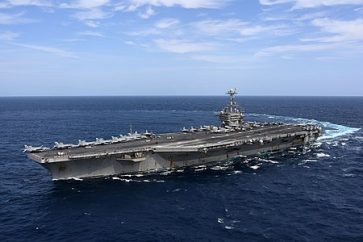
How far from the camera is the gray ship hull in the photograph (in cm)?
4510

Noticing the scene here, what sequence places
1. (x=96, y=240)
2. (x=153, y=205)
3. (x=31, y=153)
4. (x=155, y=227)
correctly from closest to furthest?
(x=96, y=240) → (x=155, y=227) → (x=153, y=205) → (x=31, y=153)

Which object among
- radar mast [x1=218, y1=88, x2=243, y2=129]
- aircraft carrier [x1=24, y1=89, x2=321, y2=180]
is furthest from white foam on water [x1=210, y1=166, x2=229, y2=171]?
radar mast [x1=218, y1=88, x2=243, y2=129]

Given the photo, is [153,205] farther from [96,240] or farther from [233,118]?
[233,118]

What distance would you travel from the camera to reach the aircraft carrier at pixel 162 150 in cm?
4569

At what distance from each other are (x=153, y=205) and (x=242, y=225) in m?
9.37

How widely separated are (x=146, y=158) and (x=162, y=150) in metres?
2.27

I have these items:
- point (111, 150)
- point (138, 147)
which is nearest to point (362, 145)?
point (138, 147)

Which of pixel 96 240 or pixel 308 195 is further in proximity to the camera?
pixel 308 195

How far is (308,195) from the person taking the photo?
41531 mm

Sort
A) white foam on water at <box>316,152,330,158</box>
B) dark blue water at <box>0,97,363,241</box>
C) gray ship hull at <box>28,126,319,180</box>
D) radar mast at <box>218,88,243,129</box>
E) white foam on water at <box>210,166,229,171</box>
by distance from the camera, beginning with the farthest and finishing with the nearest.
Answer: radar mast at <box>218,88,243,129</box>, white foam on water at <box>316,152,330,158</box>, white foam on water at <box>210,166,229,171</box>, gray ship hull at <box>28,126,319,180</box>, dark blue water at <box>0,97,363,241</box>

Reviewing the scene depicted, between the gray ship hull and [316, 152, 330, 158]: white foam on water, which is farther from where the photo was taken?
[316, 152, 330, 158]: white foam on water

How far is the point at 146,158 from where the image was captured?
48.9m

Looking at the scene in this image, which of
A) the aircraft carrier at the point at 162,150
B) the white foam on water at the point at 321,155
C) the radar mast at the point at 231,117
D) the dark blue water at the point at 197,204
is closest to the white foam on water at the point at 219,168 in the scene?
the dark blue water at the point at 197,204

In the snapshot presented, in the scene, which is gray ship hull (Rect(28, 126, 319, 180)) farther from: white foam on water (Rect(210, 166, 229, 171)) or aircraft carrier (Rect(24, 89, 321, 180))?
white foam on water (Rect(210, 166, 229, 171))
